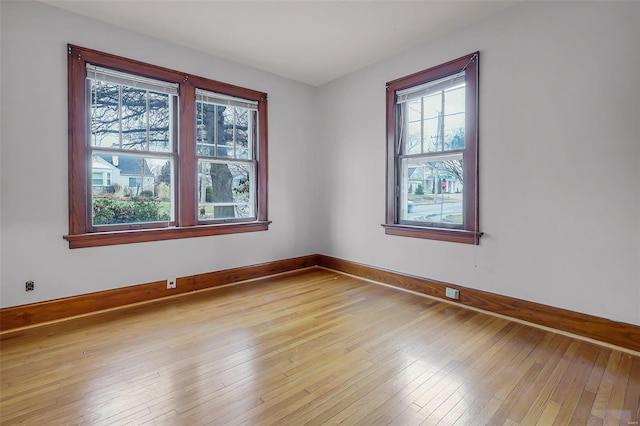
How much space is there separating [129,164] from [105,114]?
53 centimetres

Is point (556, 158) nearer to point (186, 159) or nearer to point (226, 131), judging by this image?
point (226, 131)

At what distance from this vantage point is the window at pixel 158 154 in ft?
10.2

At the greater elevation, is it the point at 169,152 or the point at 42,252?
the point at 169,152

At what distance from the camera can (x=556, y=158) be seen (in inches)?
107

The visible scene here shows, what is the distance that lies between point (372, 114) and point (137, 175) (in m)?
2.93

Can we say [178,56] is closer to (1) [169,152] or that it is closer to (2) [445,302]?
(1) [169,152]

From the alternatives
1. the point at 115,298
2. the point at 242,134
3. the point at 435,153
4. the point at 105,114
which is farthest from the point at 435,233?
the point at 105,114

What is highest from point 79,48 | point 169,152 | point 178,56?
point 178,56

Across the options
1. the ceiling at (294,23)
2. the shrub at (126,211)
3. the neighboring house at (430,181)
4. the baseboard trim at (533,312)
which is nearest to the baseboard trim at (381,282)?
the baseboard trim at (533,312)

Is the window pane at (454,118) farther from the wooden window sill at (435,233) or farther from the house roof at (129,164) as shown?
the house roof at (129,164)

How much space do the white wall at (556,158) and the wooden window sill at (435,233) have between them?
0.07m

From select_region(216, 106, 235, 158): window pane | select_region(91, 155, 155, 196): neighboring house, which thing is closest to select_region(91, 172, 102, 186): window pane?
select_region(91, 155, 155, 196): neighboring house

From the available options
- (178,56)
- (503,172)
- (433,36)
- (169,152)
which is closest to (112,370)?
(169,152)

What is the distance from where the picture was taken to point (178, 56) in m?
3.68
